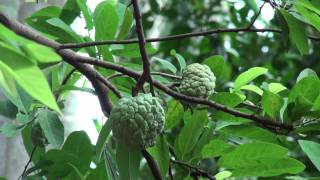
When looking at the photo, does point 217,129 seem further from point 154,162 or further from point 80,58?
point 80,58

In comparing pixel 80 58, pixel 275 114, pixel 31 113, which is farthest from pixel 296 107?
pixel 31 113

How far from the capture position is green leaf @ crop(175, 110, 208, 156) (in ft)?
3.10

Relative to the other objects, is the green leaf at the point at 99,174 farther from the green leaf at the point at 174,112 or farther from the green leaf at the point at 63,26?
the green leaf at the point at 63,26

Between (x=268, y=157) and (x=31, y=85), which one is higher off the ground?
(x=31, y=85)

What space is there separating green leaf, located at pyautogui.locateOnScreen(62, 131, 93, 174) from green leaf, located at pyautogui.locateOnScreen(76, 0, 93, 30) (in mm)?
225

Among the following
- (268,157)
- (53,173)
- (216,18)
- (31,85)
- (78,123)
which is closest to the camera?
(31,85)

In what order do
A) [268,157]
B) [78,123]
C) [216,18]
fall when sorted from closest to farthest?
[268,157] → [78,123] → [216,18]

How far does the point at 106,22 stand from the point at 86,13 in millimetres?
45

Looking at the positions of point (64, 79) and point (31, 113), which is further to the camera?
point (64, 79)

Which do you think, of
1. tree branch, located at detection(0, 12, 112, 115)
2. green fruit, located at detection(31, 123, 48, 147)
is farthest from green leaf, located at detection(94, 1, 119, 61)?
green fruit, located at detection(31, 123, 48, 147)

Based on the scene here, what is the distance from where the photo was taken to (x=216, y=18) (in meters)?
2.93

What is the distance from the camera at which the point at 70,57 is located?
993mm

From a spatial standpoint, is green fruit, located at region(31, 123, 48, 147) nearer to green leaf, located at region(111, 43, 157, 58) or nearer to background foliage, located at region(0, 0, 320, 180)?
background foliage, located at region(0, 0, 320, 180)

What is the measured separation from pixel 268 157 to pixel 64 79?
51 centimetres
